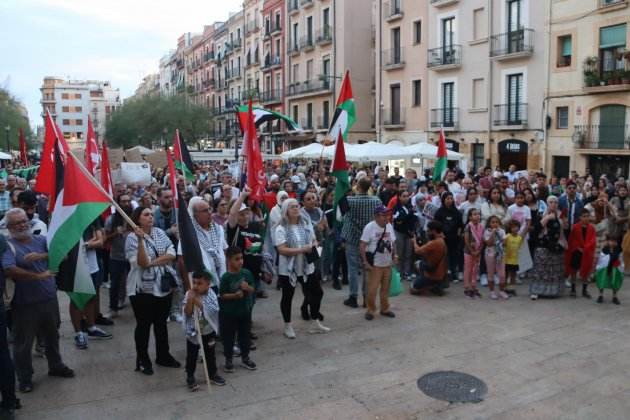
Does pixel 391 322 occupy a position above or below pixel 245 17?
below

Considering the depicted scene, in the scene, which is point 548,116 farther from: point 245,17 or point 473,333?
point 245,17

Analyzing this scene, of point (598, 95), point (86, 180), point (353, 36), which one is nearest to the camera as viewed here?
point (86, 180)

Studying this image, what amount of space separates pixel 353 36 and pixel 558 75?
1635 cm

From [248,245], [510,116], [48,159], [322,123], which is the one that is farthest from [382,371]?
[322,123]

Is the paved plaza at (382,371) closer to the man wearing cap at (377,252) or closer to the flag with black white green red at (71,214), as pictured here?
the man wearing cap at (377,252)

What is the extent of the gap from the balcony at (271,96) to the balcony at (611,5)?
26.7 metres

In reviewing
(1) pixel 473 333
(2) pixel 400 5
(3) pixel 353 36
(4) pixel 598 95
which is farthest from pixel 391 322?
(3) pixel 353 36

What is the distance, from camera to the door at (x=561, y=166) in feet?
73.4

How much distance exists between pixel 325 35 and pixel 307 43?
233 cm

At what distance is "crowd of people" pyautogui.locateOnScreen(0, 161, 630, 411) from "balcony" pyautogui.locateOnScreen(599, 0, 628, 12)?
1117 centimetres

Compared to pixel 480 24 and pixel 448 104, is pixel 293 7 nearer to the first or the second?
pixel 448 104

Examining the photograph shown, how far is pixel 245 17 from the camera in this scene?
50.8m

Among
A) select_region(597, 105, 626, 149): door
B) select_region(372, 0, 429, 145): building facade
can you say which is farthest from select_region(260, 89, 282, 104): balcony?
select_region(597, 105, 626, 149): door

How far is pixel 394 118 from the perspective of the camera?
102ft
